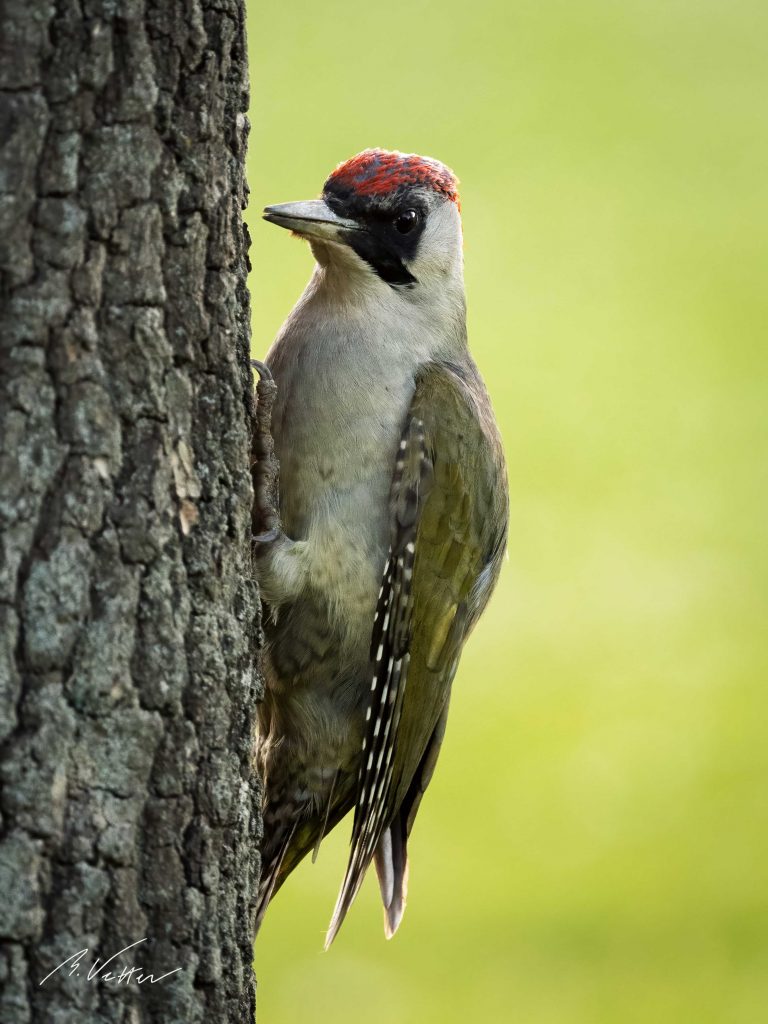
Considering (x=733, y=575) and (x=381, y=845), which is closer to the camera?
(x=381, y=845)

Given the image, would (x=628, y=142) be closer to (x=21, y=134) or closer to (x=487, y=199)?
(x=487, y=199)

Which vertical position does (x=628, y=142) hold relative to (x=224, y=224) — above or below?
above

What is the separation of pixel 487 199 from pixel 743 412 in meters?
2.09

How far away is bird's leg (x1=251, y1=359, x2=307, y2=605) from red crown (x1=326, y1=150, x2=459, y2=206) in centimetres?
52

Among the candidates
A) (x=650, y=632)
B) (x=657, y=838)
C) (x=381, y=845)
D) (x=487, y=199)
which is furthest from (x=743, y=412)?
(x=381, y=845)

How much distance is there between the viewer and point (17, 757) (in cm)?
207

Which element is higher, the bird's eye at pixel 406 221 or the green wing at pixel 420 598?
the bird's eye at pixel 406 221

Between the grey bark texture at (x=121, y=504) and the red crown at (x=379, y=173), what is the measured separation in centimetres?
85

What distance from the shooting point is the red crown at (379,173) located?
326cm

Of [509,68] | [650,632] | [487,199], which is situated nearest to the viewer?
[650,632]
